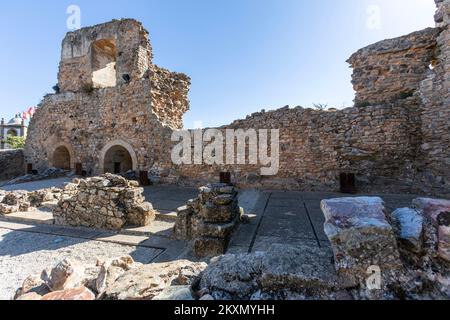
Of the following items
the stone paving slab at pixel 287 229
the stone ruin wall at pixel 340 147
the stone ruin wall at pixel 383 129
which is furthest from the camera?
the stone ruin wall at pixel 340 147

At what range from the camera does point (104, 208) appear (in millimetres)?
4121

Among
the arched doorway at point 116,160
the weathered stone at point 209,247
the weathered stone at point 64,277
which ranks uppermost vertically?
the arched doorway at point 116,160

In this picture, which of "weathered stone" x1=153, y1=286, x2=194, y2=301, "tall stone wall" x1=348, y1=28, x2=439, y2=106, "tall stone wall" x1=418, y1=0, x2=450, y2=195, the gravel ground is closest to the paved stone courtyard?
the gravel ground

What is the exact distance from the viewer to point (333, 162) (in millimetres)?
6863

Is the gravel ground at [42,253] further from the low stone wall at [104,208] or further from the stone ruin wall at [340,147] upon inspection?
the stone ruin wall at [340,147]

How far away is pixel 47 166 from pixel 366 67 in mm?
15395

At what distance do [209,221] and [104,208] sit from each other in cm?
227

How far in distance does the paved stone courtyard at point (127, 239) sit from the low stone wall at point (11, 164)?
1057 cm

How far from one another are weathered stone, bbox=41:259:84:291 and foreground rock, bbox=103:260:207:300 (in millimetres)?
497

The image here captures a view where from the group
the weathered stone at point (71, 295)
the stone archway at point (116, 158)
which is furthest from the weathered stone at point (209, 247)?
the stone archway at point (116, 158)

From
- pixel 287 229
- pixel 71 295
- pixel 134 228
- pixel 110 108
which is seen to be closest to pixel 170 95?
pixel 110 108

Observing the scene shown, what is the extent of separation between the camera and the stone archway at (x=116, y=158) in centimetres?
970

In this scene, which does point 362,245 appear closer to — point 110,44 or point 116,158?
point 116,158
